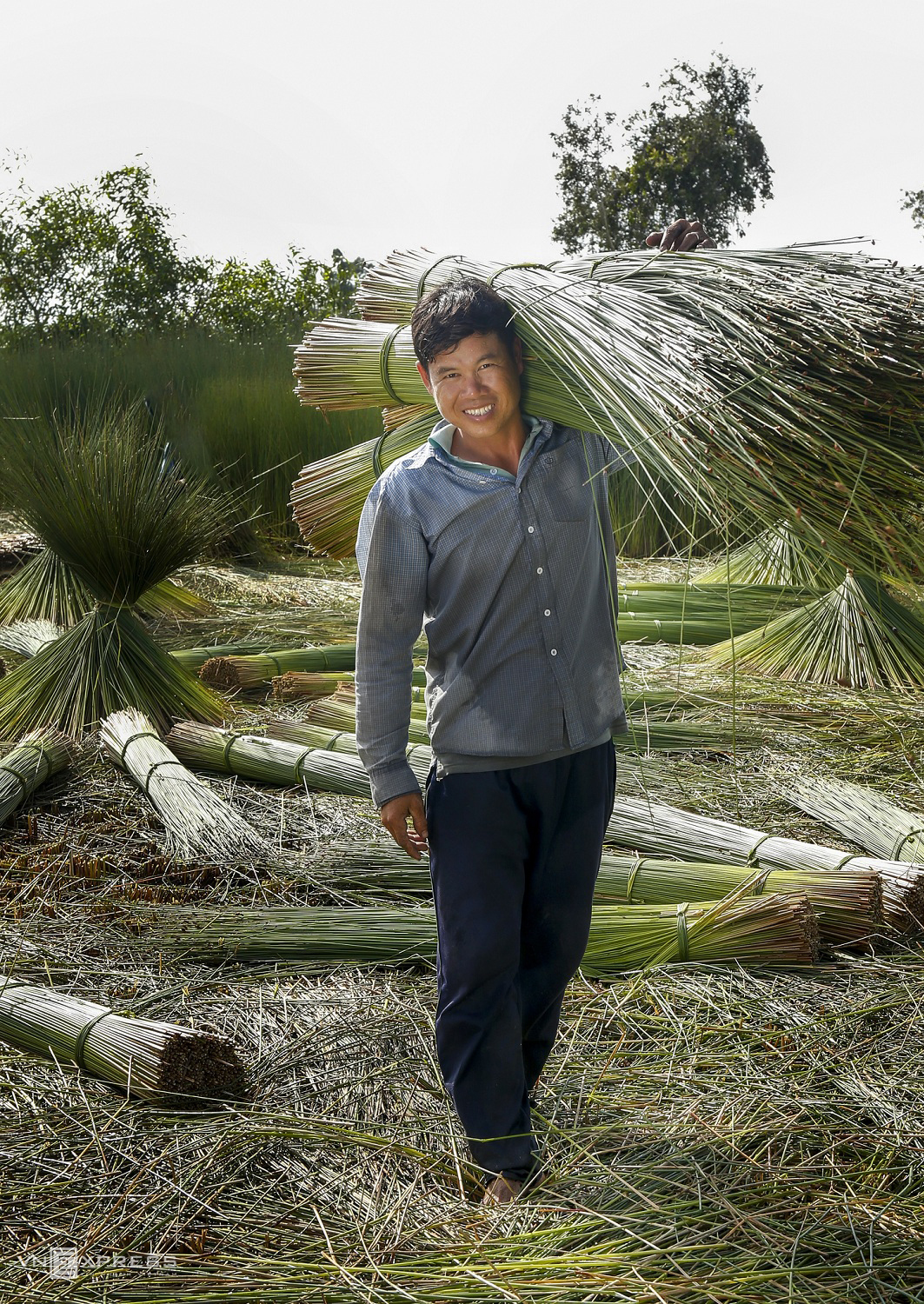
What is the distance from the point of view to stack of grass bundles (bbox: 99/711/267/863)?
322 cm

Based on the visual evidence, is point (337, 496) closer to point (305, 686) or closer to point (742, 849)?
point (742, 849)

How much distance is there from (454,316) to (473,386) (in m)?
0.11

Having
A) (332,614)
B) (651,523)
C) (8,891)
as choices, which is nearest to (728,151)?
(651,523)

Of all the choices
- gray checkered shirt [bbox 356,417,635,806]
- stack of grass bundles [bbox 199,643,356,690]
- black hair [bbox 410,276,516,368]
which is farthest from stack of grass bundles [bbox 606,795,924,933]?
stack of grass bundles [bbox 199,643,356,690]

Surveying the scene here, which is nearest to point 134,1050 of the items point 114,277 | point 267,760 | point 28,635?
point 267,760

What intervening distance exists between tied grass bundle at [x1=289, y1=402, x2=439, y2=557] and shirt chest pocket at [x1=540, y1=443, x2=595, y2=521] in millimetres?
898

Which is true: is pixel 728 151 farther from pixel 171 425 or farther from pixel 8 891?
pixel 8 891

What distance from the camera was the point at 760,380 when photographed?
170 centimetres

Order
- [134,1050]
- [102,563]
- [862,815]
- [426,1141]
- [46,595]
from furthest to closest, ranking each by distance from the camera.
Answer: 1. [46,595]
2. [102,563]
3. [862,815]
4. [134,1050]
5. [426,1141]

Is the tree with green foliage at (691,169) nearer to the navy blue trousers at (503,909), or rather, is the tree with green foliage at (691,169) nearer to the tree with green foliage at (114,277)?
the tree with green foliage at (114,277)

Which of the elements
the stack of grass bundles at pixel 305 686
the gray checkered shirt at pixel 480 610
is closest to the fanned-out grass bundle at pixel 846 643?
the stack of grass bundles at pixel 305 686

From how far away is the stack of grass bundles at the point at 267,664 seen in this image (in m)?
4.95

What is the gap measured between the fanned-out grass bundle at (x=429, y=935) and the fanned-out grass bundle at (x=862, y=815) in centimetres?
57

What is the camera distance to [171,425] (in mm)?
8125
